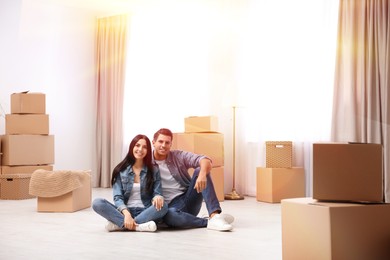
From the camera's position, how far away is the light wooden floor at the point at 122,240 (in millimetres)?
2959

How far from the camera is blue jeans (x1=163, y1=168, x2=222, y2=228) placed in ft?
12.4

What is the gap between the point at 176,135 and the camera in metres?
5.70

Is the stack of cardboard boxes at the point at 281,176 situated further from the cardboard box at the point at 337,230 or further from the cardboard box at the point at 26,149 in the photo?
the cardboard box at the point at 337,230

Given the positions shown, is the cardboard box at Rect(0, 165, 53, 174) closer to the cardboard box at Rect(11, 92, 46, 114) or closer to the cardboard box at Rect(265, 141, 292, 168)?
the cardboard box at Rect(11, 92, 46, 114)

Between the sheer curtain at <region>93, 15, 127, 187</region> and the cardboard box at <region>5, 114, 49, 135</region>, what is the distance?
4.13 feet

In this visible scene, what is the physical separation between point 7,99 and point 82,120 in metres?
1.10

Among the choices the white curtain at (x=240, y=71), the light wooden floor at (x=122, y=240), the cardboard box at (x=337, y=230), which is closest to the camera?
the cardboard box at (x=337, y=230)

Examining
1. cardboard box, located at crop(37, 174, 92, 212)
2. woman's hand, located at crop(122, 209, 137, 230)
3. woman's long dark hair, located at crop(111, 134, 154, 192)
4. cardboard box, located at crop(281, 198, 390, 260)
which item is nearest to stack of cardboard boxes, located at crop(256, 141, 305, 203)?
cardboard box, located at crop(37, 174, 92, 212)

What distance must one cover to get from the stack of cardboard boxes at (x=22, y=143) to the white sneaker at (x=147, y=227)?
259 centimetres

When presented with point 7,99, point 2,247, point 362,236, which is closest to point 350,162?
point 362,236

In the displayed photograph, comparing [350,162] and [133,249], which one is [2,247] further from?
[350,162]

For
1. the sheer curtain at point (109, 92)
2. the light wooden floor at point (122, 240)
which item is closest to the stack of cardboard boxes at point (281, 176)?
the light wooden floor at point (122, 240)

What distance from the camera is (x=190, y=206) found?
389 cm

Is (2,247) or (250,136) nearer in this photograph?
(2,247)
